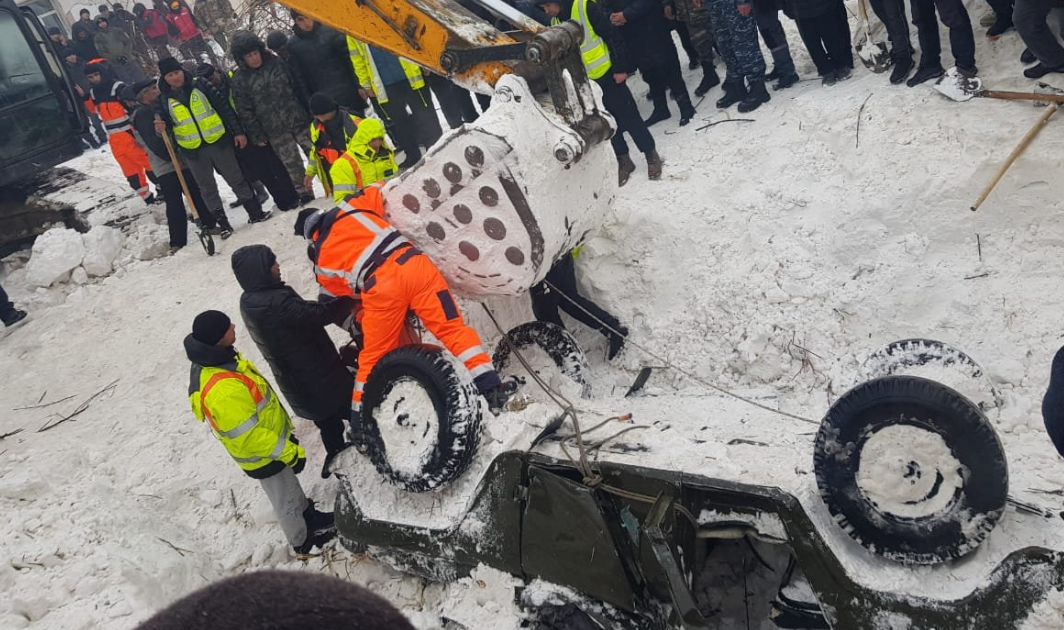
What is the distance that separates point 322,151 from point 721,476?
Answer: 5.35m

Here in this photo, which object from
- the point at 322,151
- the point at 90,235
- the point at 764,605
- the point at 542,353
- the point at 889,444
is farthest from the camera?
the point at 90,235

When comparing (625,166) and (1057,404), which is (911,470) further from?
(625,166)

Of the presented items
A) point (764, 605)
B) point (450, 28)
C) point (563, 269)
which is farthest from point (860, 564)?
point (450, 28)

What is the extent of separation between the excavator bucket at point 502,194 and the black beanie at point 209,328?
1212 mm

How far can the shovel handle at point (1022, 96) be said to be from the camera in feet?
15.9

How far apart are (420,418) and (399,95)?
5.08 meters

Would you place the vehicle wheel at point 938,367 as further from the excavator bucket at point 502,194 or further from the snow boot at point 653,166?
the snow boot at point 653,166

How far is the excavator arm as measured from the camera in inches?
166

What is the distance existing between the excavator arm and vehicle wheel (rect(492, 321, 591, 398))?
0.69 meters

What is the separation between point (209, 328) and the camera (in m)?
4.13

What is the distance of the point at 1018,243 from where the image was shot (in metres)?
4.74

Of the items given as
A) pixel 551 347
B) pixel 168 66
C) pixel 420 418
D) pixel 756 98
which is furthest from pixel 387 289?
pixel 168 66

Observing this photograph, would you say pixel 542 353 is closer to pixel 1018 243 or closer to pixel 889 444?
pixel 889 444

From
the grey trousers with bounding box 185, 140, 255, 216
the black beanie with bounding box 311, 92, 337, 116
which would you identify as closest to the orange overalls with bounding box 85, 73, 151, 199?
the grey trousers with bounding box 185, 140, 255, 216
